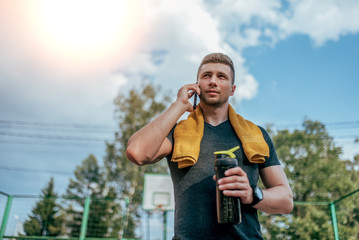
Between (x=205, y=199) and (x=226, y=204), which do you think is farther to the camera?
(x=205, y=199)

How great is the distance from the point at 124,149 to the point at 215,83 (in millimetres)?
19240

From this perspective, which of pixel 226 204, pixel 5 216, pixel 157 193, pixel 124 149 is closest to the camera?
pixel 226 204

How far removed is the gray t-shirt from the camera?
127cm

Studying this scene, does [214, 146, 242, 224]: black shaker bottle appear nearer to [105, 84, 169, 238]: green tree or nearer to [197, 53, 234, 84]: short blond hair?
[197, 53, 234, 84]: short blond hair

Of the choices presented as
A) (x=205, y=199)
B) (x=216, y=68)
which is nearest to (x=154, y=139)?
(x=205, y=199)

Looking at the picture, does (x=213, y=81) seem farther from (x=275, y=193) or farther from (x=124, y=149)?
(x=124, y=149)

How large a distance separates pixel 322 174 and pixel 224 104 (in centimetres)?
2319

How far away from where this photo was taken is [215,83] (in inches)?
62.7

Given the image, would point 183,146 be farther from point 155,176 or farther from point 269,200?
point 155,176

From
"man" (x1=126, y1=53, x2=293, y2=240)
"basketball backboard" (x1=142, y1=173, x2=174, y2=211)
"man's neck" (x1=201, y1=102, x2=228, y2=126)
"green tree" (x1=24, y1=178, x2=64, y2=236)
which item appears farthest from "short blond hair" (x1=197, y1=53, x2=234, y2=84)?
"basketball backboard" (x1=142, y1=173, x2=174, y2=211)

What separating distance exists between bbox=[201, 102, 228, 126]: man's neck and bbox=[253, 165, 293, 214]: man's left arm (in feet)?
1.23

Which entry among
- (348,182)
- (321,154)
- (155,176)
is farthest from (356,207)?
(155,176)

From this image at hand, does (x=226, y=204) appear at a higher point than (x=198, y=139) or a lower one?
lower

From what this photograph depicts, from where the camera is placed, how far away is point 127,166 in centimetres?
2050
